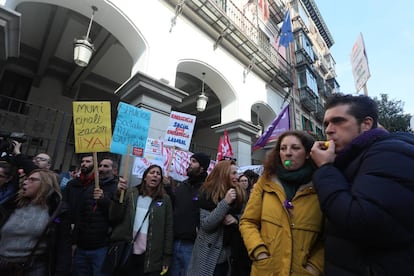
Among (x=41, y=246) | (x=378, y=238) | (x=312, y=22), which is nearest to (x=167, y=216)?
(x=41, y=246)

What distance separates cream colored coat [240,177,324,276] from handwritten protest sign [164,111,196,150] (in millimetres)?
3181

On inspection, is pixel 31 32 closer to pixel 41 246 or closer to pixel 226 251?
pixel 41 246

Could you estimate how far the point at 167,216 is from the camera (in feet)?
9.40

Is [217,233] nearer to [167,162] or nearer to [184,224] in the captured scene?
[184,224]

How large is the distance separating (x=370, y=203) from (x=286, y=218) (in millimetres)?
668

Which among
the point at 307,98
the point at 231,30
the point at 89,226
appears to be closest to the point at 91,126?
the point at 89,226

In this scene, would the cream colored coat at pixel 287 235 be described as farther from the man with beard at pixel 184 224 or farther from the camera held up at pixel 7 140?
the camera held up at pixel 7 140

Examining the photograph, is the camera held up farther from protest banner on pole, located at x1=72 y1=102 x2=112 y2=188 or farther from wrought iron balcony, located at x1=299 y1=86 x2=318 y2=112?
wrought iron balcony, located at x1=299 y1=86 x2=318 y2=112

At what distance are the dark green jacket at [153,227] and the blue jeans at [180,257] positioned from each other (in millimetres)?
94

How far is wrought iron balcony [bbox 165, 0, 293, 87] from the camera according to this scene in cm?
724

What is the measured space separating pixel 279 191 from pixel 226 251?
105 centimetres

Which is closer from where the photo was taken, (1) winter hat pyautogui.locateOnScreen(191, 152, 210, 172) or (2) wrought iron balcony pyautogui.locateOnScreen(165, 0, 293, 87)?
(1) winter hat pyautogui.locateOnScreen(191, 152, 210, 172)

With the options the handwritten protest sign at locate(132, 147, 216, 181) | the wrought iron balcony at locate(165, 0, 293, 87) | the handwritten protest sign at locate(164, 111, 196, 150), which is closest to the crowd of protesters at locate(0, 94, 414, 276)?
the handwritten protest sign at locate(132, 147, 216, 181)

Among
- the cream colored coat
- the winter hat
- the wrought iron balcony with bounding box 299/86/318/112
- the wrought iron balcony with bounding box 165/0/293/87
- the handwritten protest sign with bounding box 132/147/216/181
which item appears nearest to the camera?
the cream colored coat
